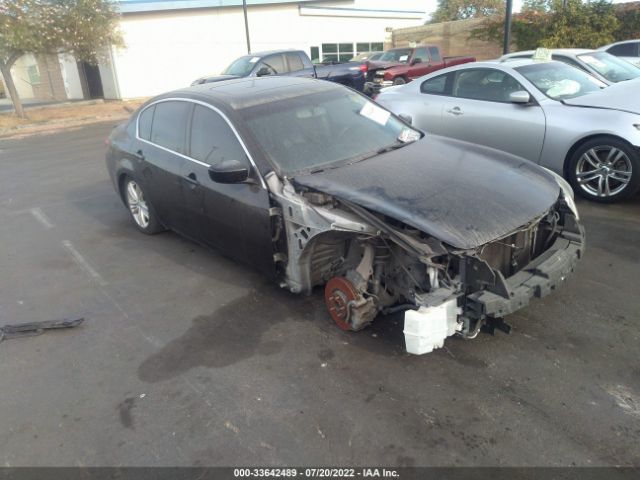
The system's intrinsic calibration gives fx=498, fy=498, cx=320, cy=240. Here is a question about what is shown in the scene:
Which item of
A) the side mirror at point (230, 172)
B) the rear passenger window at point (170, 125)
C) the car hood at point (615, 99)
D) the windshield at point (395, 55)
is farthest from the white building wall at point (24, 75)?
the car hood at point (615, 99)

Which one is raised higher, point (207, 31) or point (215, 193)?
point (207, 31)

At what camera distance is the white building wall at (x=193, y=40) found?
2230 centimetres

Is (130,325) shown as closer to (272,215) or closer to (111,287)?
(111,287)

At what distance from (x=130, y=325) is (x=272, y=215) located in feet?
4.80

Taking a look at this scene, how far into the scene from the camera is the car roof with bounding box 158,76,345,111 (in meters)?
4.26

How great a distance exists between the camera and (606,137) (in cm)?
541

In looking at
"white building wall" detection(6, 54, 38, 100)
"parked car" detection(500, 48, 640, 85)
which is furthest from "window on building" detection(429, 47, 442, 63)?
"white building wall" detection(6, 54, 38, 100)

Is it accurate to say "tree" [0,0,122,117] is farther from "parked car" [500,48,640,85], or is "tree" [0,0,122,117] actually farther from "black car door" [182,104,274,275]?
"parked car" [500,48,640,85]

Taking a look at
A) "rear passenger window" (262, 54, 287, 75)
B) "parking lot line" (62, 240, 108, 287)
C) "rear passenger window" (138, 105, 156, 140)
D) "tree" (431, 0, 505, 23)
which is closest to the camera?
"parking lot line" (62, 240, 108, 287)

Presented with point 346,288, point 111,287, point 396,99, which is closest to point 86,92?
point 396,99

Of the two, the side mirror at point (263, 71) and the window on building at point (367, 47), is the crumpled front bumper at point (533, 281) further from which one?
the window on building at point (367, 47)

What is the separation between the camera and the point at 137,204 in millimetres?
5770

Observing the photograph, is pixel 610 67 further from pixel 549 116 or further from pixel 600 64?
pixel 549 116

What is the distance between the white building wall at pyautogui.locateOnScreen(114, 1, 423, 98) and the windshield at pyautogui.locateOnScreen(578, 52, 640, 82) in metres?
17.9
